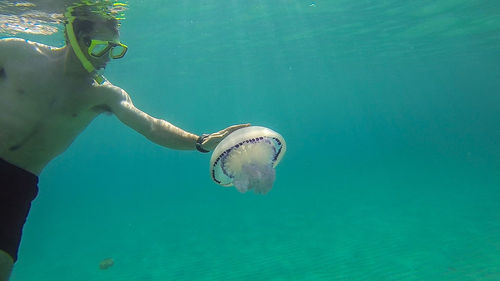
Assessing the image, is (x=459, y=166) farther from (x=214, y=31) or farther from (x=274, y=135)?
(x=274, y=135)

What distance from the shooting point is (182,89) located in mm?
43219

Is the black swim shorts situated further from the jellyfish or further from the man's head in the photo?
the jellyfish

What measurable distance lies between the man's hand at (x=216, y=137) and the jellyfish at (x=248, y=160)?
1.05 feet

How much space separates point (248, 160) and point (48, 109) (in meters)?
1.97

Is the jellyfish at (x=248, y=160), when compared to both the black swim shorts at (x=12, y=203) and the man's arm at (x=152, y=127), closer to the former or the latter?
the man's arm at (x=152, y=127)

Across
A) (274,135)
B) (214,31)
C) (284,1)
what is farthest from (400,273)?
(214,31)

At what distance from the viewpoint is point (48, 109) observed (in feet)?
10.5

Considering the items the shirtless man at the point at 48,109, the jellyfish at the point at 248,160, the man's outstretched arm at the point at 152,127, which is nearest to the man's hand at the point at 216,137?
the shirtless man at the point at 48,109

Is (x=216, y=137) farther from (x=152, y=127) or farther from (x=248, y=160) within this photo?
(x=152, y=127)

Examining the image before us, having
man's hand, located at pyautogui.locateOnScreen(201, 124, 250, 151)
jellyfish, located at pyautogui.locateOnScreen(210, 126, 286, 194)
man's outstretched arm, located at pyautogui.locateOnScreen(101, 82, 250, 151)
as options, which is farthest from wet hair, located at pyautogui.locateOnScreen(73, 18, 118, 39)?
jellyfish, located at pyautogui.locateOnScreen(210, 126, 286, 194)

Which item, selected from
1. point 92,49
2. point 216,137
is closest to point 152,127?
point 216,137

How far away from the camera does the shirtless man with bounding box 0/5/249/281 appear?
3039 mm

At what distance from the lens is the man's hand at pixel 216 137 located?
9.50 feet

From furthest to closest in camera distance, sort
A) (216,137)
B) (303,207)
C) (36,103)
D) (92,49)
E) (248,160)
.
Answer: (303,207) < (92,49) < (36,103) < (216,137) < (248,160)
